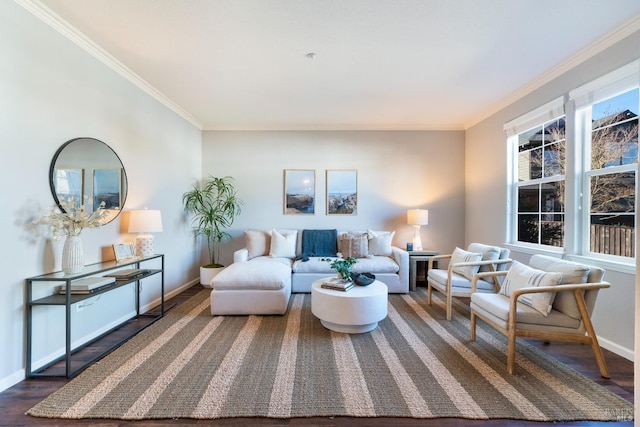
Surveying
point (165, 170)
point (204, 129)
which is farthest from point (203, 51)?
point (204, 129)

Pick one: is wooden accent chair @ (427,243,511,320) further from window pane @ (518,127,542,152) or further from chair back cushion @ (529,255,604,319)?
window pane @ (518,127,542,152)

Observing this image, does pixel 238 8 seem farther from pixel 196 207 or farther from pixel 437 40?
pixel 196 207

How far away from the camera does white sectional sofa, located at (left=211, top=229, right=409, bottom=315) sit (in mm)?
3080

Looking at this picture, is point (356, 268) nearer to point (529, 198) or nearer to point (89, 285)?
point (529, 198)

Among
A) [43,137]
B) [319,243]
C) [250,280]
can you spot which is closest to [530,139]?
[319,243]

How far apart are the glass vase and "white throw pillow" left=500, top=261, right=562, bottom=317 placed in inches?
145

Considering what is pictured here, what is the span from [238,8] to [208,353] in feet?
9.25

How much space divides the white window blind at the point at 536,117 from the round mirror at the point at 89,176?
15.8 feet

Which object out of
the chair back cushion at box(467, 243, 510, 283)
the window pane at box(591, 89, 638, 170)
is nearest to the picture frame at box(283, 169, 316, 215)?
the chair back cushion at box(467, 243, 510, 283)

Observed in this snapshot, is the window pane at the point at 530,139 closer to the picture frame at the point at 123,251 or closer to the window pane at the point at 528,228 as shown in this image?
the window pane at the point at 528,228

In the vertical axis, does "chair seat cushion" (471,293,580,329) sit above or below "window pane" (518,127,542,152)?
below

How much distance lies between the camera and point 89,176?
2459 millimetres

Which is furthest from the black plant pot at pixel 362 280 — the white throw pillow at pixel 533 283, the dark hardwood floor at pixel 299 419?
the dark hardwood floor at pixel 299 419

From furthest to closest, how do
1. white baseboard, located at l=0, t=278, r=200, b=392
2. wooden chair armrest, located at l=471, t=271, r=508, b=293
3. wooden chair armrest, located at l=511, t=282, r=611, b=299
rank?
Answer: wooden chair armrest, located at l=471, t=271, r=508, b=293 → wooden chair armrest, located at l=511, t=282, r=611, b=299 → white baseboard, located at l=0, t=278, r=200, b=392
